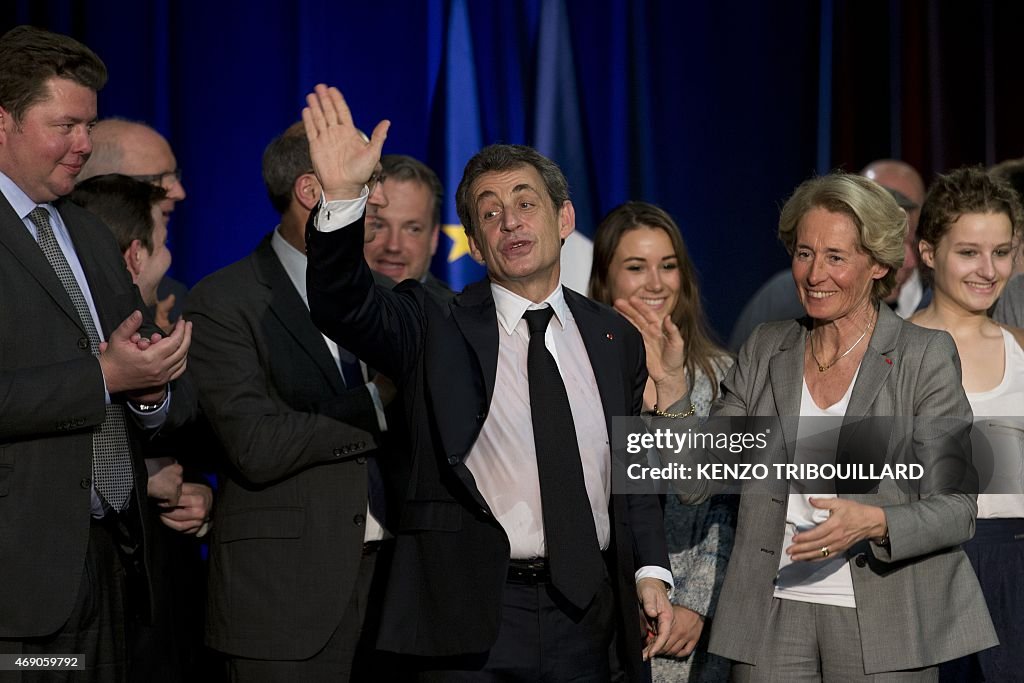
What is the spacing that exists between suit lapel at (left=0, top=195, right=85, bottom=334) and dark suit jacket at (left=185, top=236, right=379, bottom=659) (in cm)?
53

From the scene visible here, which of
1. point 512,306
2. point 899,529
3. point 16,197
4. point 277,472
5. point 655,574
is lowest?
point 655,574

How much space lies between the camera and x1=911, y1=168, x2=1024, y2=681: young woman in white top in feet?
9.66

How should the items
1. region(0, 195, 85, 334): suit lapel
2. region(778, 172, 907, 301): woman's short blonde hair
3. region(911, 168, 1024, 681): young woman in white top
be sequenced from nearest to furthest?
region(0, 195, 85, 334): suit lapel → region(778, 172, 907, 301): woman's short blonde hair → region(911, 168, 1024, 681): young woman in white top

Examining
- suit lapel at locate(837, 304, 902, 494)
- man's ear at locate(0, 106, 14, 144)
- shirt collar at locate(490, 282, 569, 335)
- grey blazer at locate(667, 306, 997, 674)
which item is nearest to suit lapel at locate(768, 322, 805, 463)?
grey blazer at locate(667, 306, 997, 674)

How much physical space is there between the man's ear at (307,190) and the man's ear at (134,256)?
423 millimetres

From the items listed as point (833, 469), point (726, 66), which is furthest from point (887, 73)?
point (833, 469)

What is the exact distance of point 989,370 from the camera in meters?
2.98

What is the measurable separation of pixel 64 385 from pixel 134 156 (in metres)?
1.63

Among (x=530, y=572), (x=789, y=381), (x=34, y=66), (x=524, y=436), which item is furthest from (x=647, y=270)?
(x=34, y=66)

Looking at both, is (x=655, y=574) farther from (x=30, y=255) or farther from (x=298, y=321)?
(x=30, y=255)

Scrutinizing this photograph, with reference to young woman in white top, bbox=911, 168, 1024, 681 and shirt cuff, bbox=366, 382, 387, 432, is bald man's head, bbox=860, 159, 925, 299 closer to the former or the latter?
young woman in white top, bbox=911, 168, 1024, 681

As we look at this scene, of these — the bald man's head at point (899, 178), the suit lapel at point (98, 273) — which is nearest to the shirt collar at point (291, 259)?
the suit lapel at point (98, 273)

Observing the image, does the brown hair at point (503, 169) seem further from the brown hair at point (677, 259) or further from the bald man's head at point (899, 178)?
the bald man's head at point (899, 178)

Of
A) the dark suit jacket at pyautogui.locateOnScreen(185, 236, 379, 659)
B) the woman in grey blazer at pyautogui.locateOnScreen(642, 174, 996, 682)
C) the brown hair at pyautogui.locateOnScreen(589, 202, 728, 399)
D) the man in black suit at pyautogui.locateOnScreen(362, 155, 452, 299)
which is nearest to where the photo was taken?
the woman in grey blazer at pyautogui.locateOnScreen(642, 174, 996, 682)
